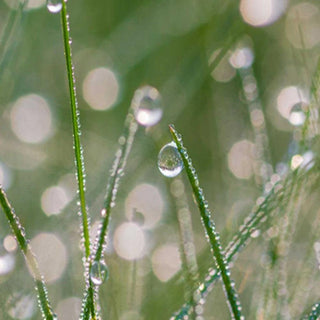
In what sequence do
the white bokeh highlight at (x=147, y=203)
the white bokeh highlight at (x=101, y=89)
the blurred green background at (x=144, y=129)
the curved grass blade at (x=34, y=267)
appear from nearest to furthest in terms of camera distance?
1. the curved grass blade at (x=34, y=267)
2. the blurred green background at (x=144, y=129)
3. the white bokeh highlight at (x=147, y=203)
4. the white bokeh highlight at (x=101, y=89)

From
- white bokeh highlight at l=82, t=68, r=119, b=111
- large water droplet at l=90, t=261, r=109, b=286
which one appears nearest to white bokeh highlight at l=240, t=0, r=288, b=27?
white bokeh highlight at l=82, t=68, r=119, b=111

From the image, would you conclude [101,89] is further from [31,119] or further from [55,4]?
[55,4]

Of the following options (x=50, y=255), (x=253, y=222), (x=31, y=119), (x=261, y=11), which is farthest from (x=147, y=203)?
(x=261, y=11)

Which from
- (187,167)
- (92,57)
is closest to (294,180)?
(187,167)

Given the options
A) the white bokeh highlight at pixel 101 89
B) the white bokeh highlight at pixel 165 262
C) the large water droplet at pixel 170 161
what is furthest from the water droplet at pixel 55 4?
the white bokeh highlight at pixel 101 89

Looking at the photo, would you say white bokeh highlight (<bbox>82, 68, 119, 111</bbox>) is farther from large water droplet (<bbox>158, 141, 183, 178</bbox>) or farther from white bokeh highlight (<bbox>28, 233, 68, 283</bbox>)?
large water droplet (<bbox>158, 141, 183, 178</bbox>)

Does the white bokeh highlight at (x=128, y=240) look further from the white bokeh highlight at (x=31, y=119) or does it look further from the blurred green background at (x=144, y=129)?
the white bokeh highlight at (x=31, y=119)
